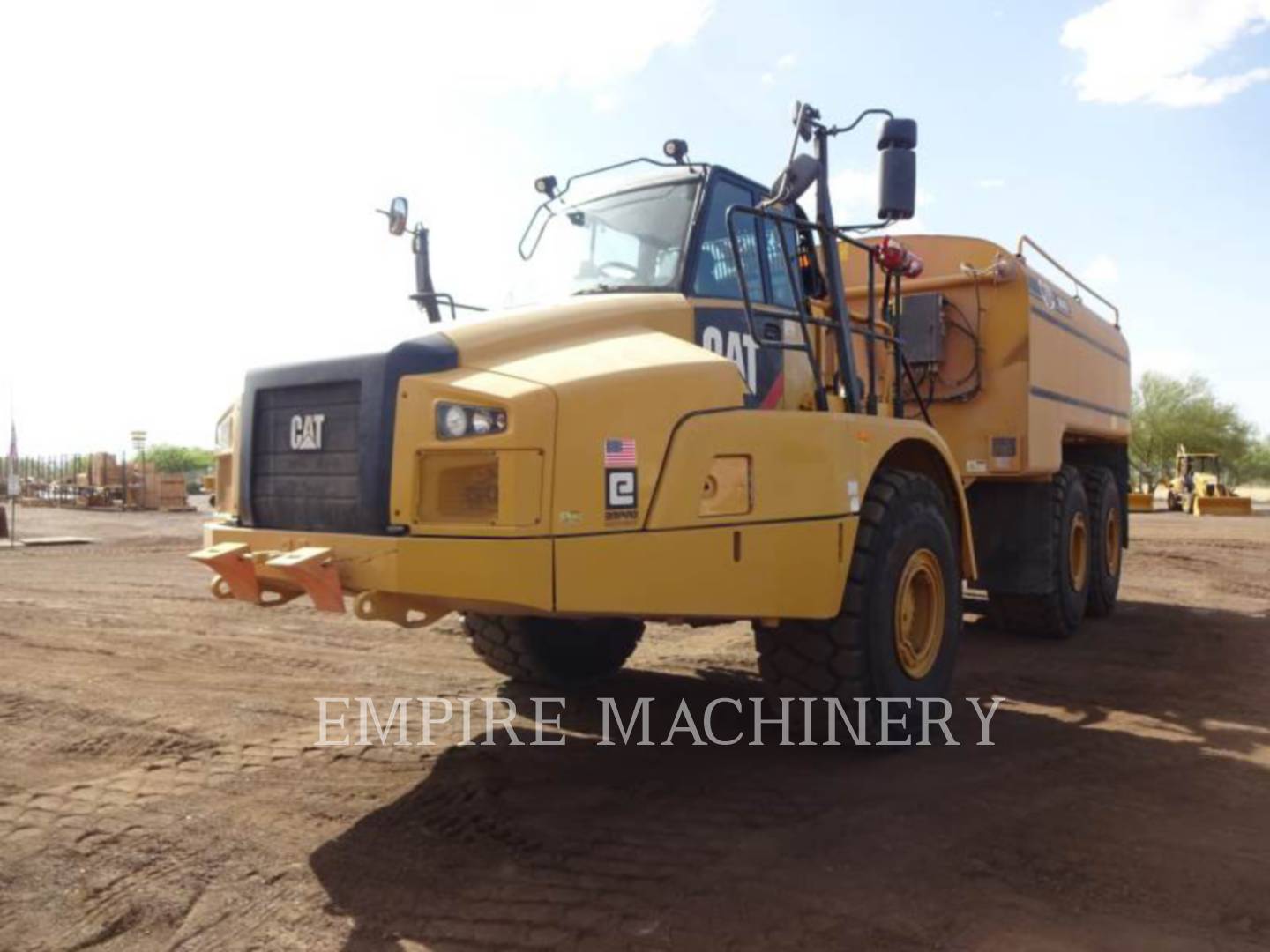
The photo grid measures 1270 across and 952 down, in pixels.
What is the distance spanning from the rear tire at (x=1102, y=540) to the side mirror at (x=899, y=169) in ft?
18.1

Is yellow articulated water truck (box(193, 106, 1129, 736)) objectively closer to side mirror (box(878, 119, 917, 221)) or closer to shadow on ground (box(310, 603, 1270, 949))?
side mirror (box(878, 119, 917, 221))

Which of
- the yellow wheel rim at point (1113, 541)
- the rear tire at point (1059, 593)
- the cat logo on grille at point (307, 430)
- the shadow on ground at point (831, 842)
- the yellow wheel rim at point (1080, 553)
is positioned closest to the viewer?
the shadow on ground at point (831, 842)

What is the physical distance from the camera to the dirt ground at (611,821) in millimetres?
3109

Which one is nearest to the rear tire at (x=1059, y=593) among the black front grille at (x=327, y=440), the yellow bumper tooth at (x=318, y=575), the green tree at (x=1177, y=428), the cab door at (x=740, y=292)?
the cab door at (x=740, y=292)

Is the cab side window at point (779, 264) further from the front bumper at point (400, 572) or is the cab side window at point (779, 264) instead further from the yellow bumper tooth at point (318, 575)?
the yellow bumper tooth at point (318, 575)

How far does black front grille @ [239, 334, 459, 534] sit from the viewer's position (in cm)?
361

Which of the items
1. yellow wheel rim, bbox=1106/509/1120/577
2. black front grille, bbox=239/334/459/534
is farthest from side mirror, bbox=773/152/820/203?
yellow wheel rim, bbox=1106/509/1120/577

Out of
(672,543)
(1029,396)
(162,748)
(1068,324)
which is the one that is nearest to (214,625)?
(162,748)

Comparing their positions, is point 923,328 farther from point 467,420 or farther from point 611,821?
point 467,420

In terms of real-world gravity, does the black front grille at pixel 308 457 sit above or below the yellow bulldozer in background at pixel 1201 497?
below

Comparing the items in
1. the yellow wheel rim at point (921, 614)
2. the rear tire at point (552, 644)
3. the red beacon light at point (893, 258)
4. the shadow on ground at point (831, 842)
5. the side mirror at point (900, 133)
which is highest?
the side mirror at point (900, 133)

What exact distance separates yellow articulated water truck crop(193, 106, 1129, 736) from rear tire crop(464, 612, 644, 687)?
0.05 ft

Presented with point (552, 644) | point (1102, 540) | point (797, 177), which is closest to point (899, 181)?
point (797, 177)

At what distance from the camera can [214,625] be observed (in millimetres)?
8281
